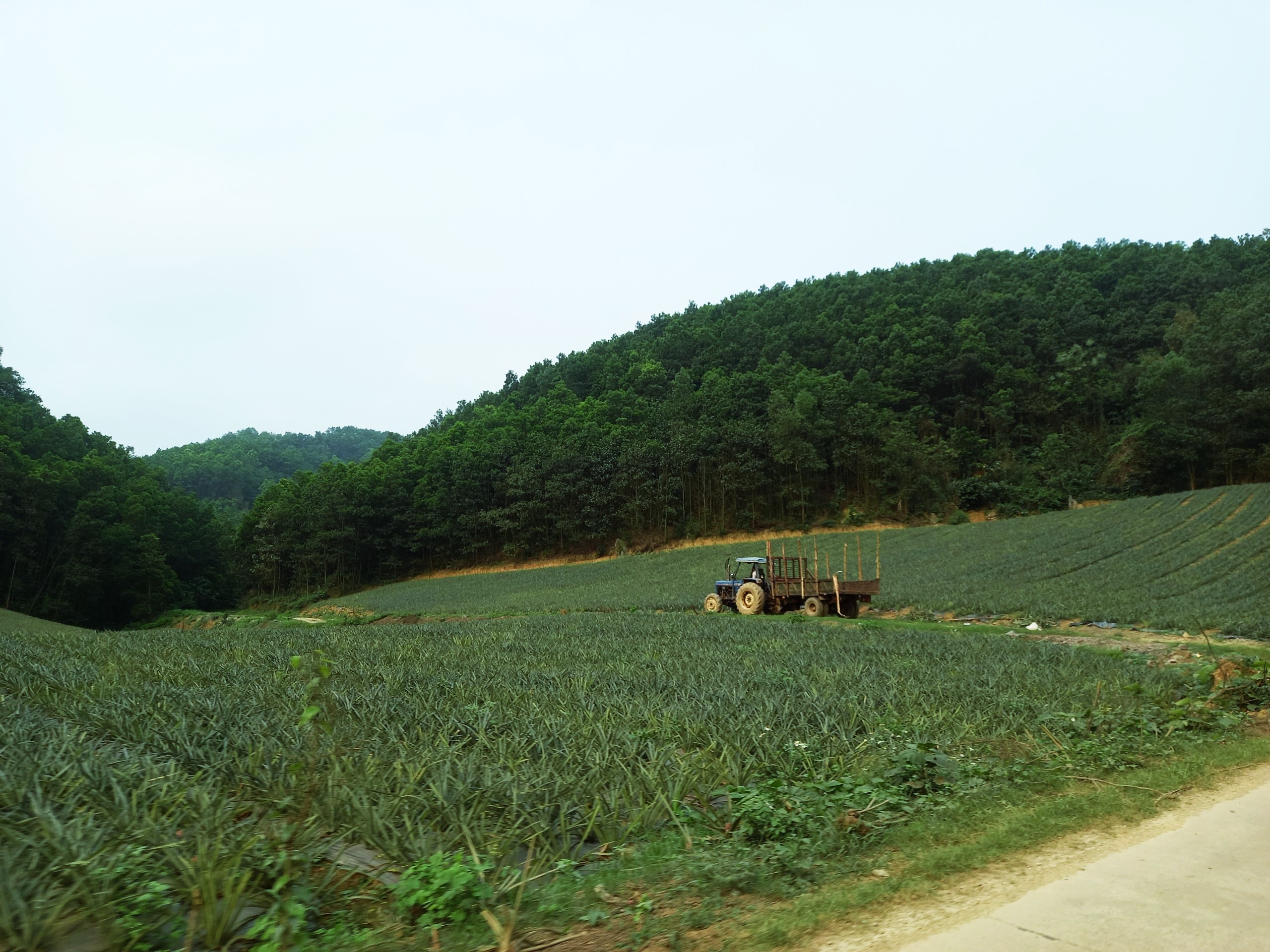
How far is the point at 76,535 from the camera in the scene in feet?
168

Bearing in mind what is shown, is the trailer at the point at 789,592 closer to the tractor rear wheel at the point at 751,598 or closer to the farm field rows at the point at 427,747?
the tractor rear wheel at the point at 751,598

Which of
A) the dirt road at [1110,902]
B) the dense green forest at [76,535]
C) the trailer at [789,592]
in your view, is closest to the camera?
the dirt road at [1110,902]

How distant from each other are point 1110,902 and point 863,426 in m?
61.9

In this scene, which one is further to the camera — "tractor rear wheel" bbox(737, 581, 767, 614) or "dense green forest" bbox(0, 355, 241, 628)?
"dense green forest" bbox(0, 355, 241, 628)

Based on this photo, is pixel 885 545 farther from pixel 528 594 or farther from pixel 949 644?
pixel 949 644

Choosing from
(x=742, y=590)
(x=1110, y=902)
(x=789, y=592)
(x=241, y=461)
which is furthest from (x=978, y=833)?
(x=241, y=461)

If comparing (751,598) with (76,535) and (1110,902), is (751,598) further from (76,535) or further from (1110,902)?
(76,535)

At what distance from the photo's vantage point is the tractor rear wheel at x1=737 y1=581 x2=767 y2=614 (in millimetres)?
24219

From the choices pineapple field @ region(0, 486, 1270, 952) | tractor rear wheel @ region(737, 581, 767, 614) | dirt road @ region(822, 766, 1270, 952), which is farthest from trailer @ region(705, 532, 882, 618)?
dirt road @ region(822, 766, 1270, 952)

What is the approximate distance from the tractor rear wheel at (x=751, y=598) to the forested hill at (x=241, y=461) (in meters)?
85.3

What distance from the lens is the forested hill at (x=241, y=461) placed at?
123438 millimetres

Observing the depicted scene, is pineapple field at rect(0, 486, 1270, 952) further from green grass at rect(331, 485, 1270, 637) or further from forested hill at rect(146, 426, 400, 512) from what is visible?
forested hill at rect(146, 426, 400, 512)

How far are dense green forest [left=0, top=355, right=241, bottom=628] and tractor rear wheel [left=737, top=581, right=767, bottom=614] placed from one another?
154 feet

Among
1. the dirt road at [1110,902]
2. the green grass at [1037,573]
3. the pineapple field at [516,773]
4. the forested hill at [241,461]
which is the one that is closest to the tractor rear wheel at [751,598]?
the green grass at [1037,573]
